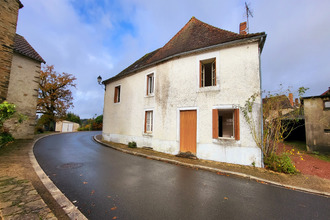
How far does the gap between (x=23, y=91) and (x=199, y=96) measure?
44.5ft

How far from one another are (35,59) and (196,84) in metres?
13.5

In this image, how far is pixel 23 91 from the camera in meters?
11.3

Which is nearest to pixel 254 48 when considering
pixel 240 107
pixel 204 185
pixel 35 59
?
pixel 240 107

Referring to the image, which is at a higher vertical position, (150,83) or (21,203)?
(150,83)

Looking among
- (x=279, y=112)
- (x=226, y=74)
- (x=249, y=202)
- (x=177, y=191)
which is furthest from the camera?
(x=226, y=74)

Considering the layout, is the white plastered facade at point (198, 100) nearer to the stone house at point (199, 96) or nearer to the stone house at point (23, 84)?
the stone house at point (199, 96)

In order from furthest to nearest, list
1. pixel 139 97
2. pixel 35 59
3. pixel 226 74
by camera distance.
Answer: pixel 35 59, pixel 139 97, pixel 226 74

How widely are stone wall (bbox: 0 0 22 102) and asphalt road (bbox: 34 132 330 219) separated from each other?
4.17 metres

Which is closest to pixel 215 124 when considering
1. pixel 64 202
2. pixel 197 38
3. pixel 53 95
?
pixel 197 38

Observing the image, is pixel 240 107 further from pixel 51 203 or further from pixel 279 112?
pixel 51 203

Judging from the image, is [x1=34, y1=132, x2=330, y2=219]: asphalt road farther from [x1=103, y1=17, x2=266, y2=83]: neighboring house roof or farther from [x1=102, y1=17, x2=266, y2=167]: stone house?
[x1=103, y1=17, x2=266, y2=83]: neighboring house roof

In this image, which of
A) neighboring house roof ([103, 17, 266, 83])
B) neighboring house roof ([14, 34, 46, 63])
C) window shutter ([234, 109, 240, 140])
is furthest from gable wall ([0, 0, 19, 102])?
window shutter ([234, 109, 240, 140])

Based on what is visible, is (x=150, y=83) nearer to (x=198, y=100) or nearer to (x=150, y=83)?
(x=150, y=83)

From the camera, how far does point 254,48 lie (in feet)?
21.7
